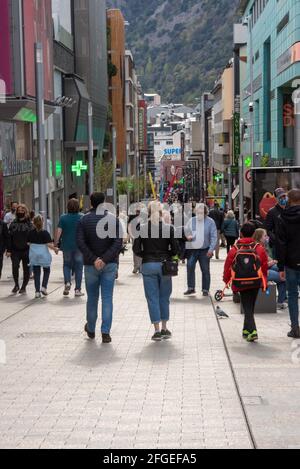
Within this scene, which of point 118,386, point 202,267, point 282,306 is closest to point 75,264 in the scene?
point 202,267

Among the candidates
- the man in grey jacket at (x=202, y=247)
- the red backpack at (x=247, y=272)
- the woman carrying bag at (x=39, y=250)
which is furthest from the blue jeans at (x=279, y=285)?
the woman carrying bag at (x=39, y=250)

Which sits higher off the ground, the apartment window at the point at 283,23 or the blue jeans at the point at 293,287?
the apartment window at the point at 283,23

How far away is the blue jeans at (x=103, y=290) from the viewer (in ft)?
36.1

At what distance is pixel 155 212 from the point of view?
37.6 feet

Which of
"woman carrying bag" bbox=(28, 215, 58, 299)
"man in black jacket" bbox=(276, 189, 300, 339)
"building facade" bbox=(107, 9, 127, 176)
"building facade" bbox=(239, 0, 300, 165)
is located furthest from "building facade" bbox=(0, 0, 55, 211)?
"building facade" bbox=(107, 9, 127, 176)

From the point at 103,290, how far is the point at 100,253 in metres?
0.41

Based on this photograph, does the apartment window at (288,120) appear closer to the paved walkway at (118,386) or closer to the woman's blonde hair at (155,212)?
the paved walkway at (118,386)

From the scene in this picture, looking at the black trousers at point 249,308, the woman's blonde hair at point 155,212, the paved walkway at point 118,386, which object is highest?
the woman's blonde hair at point 155,212

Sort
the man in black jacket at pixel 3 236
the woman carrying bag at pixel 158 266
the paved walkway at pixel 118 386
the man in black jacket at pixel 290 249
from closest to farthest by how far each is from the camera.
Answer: the paved walkway at pixel 118 386 → the man in black jacket at pixel 290 249 → the woman carrying bag at pixel 158 266 → the man in black jacket at pixel 3 236

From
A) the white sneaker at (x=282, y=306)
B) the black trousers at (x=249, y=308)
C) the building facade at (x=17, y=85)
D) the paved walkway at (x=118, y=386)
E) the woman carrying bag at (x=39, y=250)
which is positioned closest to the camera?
the paved walkway at (x=118, y=386)

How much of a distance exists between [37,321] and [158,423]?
6.15 metres

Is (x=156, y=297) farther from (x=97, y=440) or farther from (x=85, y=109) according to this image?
(x=85, y=109)

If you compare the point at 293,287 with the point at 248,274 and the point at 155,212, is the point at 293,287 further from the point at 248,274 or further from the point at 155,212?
the point at 155,212

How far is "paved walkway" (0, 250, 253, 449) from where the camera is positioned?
668 cm
